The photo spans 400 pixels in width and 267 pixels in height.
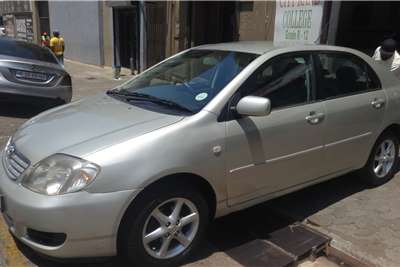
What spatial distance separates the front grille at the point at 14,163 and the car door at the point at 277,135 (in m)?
1.43

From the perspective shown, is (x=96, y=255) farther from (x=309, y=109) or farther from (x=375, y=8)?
(x=375, y=8)

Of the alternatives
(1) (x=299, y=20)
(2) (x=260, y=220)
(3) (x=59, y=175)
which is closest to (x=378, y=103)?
(2) (x=260, y=220)

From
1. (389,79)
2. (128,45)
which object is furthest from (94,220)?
(128,45)

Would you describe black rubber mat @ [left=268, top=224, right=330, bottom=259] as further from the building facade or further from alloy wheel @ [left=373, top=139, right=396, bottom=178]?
the building facade

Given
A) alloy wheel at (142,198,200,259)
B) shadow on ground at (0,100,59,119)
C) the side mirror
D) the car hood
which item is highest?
the side mirror

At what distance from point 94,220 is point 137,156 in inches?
18.8

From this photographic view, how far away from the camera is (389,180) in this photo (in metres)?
5.21

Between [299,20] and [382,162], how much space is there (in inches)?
203

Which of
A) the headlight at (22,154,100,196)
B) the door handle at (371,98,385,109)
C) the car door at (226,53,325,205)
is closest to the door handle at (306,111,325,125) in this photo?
the car door at (226,53,325,205)

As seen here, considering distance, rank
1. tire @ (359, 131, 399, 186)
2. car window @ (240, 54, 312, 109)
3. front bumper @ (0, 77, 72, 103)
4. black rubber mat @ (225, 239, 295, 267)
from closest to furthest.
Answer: black rubber mat @ (225, 239, 295, 267), car window @ (240, 54, 312, 109), tire @ (359, 131, 399, 186), front bumper @ (0, 77, 72, 103)

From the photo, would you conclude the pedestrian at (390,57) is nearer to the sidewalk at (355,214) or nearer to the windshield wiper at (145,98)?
the sidewalk at (355,214)

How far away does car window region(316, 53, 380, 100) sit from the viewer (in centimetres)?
418

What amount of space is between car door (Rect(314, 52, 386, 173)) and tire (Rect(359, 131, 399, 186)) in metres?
0.19

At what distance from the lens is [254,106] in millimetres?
3305
